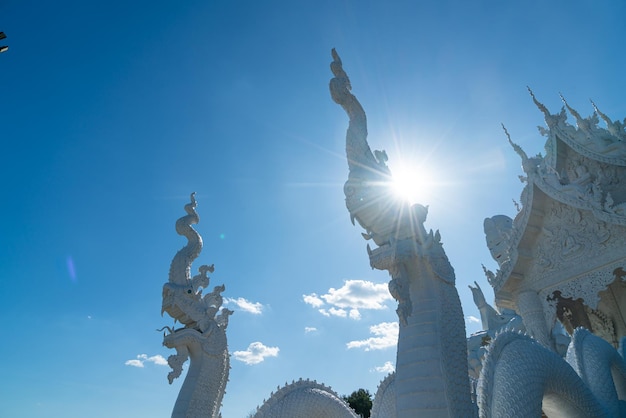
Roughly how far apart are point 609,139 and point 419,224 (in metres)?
9.25

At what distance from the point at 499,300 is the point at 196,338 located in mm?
7916

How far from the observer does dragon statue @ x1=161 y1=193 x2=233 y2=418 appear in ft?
21.0

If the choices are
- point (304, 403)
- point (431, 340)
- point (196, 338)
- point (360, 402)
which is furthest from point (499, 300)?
point (360, 402)

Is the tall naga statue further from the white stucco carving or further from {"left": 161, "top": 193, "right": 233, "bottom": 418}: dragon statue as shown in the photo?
{"left": 161, "top": 193, "right": 233, "bottom": 418}: dragon statue

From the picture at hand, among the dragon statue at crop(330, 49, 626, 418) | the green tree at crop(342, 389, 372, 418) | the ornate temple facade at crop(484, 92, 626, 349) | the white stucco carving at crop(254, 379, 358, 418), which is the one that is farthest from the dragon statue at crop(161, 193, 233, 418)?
the green tree at crop(342, 389, 372, 418)

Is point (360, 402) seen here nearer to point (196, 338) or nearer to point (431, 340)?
point (196, 338)

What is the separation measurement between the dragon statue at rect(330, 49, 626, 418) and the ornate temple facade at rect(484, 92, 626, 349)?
5600 mm

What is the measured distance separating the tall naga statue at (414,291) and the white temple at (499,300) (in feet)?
0.04

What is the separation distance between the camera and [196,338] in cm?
689

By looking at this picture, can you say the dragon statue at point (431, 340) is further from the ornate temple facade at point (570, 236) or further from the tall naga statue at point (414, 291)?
the ornate temple facade at point (570, 236)

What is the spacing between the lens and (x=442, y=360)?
3676mm

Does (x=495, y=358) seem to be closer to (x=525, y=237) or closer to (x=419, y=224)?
(x=419, y=224)

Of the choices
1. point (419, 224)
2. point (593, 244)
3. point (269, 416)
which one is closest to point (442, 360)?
point (419, 224)

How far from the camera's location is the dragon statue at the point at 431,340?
11.9ft
